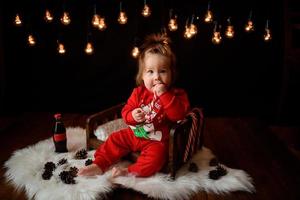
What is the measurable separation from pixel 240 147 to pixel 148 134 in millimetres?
740

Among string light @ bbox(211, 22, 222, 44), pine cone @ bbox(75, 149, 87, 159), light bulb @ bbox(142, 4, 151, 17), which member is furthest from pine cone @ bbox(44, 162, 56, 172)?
string light @ bbox(211, 22, 222, 44)

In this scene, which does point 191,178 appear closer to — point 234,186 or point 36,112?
point 234,186

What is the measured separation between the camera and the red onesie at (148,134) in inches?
68.3

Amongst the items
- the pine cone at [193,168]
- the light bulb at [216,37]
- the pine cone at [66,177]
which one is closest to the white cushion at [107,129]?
the pine cone at [66,177]

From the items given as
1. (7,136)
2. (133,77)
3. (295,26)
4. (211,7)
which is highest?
(211,7)

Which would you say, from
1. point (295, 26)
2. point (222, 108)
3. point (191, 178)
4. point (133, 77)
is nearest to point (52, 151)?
point (191, 178)

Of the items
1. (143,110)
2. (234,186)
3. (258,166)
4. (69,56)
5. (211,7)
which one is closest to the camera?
(234,186)

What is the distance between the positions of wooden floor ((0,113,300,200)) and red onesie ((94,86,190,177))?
0.16m

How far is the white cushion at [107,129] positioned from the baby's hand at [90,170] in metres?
0.25

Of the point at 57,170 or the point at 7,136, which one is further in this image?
the point at 7,136

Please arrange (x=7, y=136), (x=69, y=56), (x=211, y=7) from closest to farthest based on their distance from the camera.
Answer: (x=7, y=136) < (x=211, y=7) < (x=69, y=56)

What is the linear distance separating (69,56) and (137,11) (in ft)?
2.04

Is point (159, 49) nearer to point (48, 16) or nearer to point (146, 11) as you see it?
point (146, 11)

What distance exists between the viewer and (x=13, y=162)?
6.28ft
